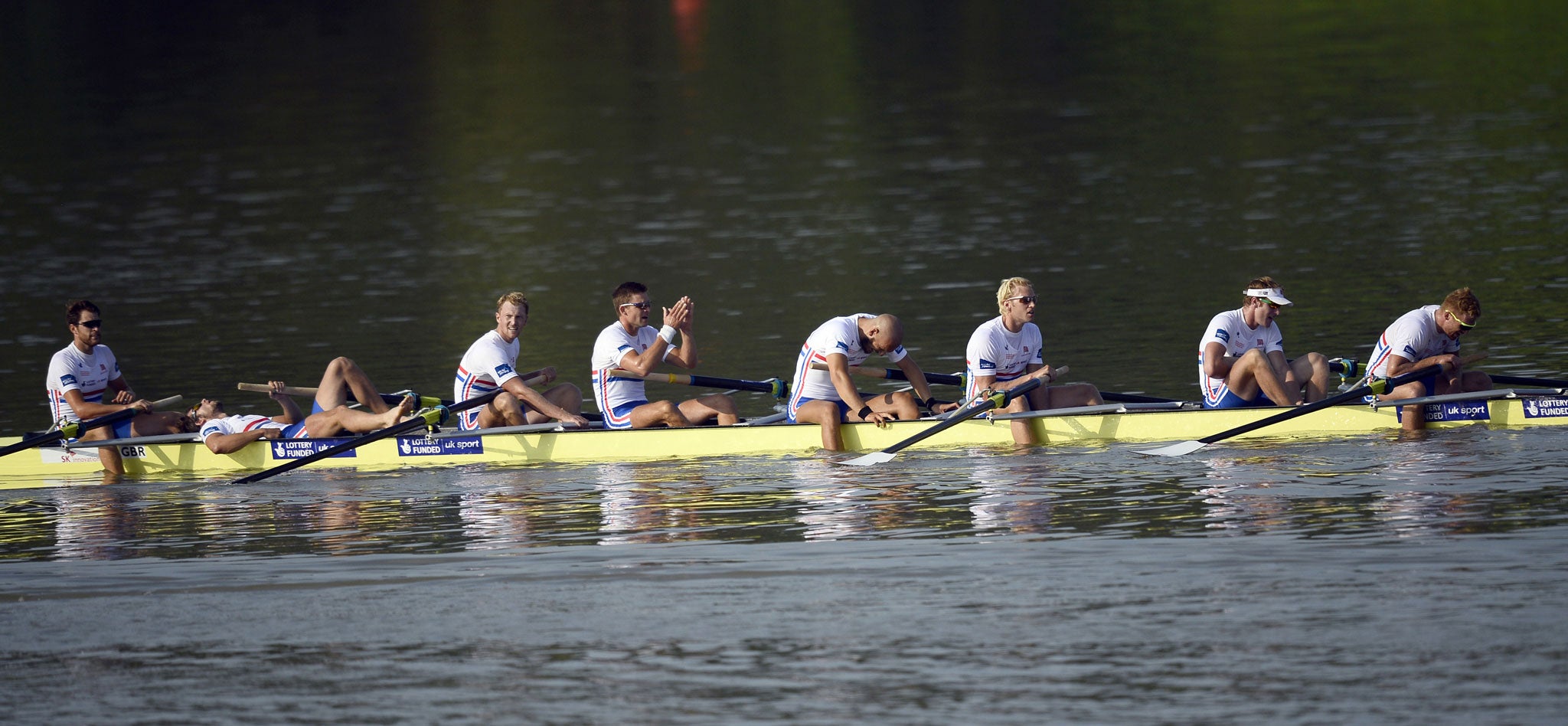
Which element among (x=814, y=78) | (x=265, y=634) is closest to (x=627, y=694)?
(x=265, y=634)

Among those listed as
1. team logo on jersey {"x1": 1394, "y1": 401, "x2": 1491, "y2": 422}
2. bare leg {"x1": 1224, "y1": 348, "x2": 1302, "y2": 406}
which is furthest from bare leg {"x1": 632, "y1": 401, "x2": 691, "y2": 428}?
team logo on jersey {"x1": 1394, "y1": 401, "x2": 1491, "y2": 422}

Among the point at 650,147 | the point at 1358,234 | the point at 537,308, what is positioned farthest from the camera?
the point at 650,147

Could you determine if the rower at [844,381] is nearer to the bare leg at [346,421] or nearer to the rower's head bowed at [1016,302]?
the rower's head bowed at [1016,302]

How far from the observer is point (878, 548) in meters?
11.1

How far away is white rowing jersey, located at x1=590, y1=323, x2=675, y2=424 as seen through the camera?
587 inches

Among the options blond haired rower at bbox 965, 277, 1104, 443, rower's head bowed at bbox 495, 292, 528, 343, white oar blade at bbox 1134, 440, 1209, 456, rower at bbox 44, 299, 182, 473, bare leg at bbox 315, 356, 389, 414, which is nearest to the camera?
white oar blade at bbox 1134, 440, 1209, 456

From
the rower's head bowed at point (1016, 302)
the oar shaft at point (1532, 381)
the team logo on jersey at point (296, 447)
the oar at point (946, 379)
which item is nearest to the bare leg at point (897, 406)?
the oar at point (946, 379)

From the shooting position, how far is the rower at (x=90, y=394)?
617 inches

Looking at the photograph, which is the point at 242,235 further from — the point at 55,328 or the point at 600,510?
the point at 600,510

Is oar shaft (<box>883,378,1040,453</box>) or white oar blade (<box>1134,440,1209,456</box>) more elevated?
oar shaft (<box>883,378,1040,453</box>)

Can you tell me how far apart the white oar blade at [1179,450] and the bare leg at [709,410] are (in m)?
3.18

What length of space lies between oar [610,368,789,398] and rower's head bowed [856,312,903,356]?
3.20ft

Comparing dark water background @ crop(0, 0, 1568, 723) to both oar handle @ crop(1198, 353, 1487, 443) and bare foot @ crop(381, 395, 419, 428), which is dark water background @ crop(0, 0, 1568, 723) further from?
bare foot @ crop(381, 395, 419, 428)

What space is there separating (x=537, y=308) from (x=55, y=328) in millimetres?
5832
